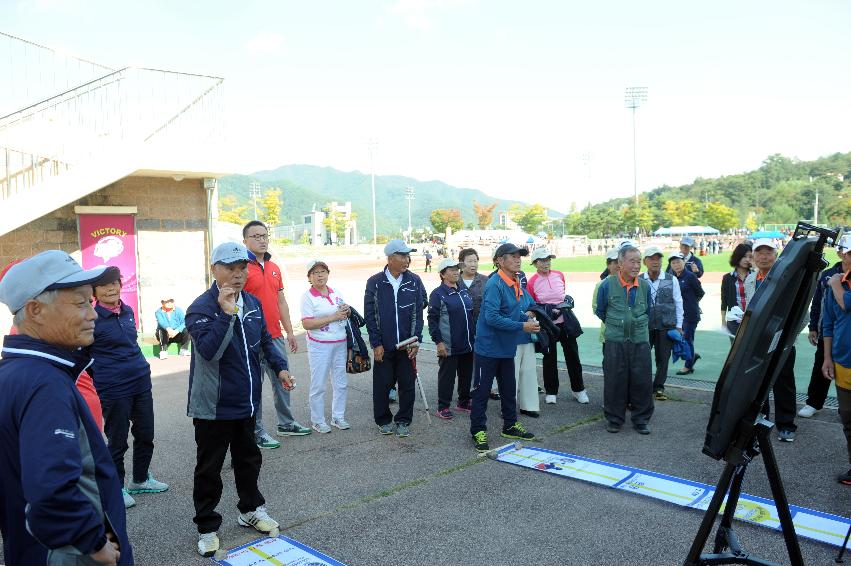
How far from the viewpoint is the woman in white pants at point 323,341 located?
22.1ft

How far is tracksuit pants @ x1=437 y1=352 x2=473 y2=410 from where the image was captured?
24.3 ft

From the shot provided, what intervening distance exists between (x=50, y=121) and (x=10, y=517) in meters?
11.6

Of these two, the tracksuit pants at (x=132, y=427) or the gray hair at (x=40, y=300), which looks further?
the tracksuit pants at (x=132, y=427)

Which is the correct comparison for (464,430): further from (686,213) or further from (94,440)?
(686,213)

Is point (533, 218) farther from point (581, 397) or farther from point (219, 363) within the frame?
point (219, 363)

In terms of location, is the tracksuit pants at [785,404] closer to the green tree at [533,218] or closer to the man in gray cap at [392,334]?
the man in gray cap at [392,334]

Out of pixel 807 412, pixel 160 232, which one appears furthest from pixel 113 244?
pixel 807 412

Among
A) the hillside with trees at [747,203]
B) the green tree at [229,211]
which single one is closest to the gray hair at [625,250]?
the green tree at [229,211]

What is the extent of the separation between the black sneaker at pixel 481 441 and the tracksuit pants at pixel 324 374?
1.70 metres

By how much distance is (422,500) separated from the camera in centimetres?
478

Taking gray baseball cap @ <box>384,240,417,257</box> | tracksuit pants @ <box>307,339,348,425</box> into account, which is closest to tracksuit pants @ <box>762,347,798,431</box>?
gray baseball cap @ <box>384,240,417,257</box>

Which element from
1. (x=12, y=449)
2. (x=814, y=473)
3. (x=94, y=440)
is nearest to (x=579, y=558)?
(x=814, y=473)

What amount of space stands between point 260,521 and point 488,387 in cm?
271

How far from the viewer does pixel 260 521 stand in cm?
423
